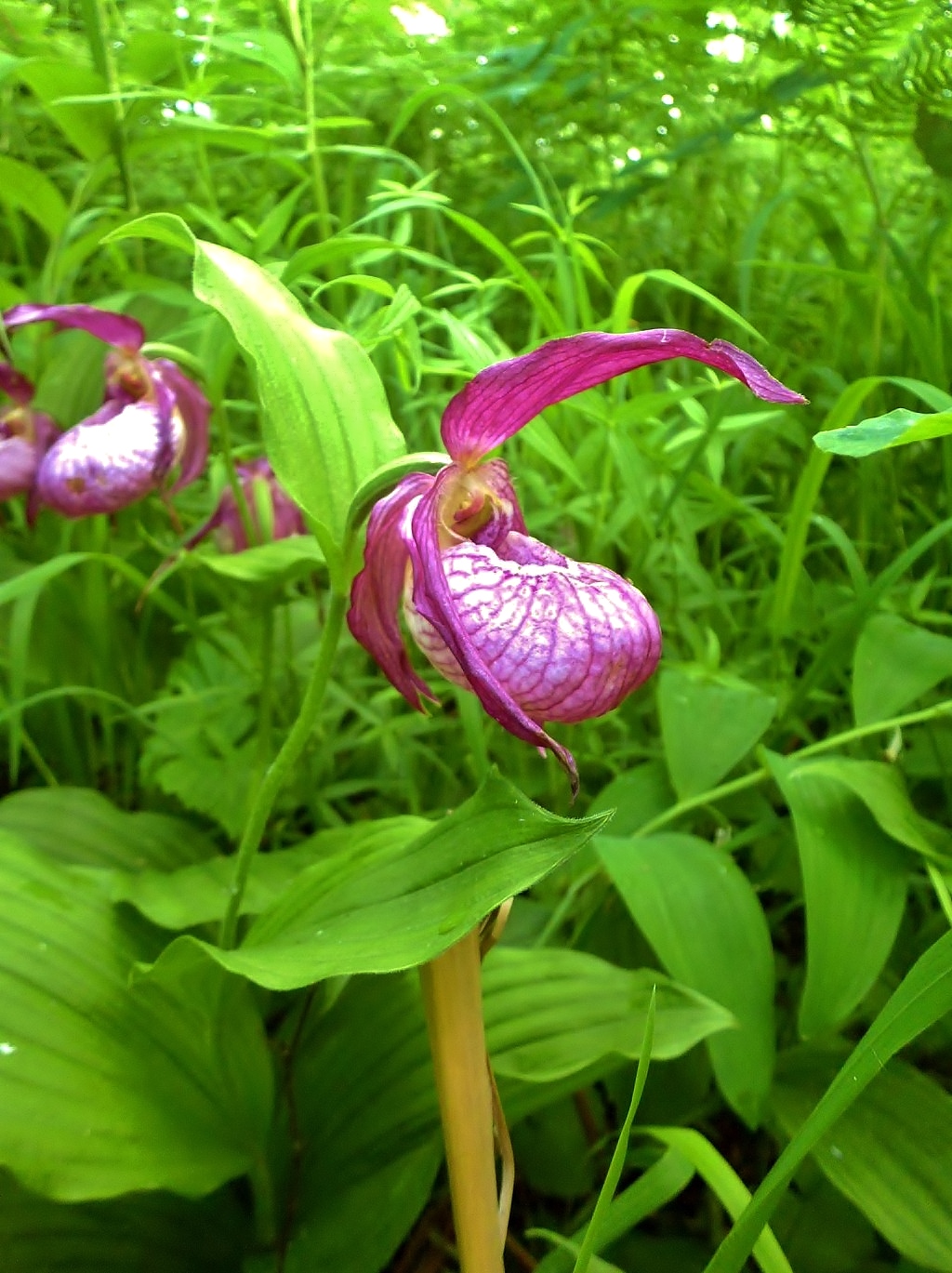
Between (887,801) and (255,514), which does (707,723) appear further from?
(255,514)

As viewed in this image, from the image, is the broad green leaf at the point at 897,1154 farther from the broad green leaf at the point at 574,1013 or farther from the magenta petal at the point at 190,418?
the magenta petal at the point at 190,418

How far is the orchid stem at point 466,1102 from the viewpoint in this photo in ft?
1.82

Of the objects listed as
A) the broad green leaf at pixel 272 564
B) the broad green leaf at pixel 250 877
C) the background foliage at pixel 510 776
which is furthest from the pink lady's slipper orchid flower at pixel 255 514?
the broad green leaf at pixel 250 877

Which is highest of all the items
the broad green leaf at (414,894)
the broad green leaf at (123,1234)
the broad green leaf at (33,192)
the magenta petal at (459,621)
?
the broad green leaf at (33,192)

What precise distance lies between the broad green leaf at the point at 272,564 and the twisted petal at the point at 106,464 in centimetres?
20

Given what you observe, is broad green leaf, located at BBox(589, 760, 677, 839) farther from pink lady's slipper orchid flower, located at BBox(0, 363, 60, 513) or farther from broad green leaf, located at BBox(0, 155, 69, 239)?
broad green leaf, located at BBox(0, 155, 69, 239)

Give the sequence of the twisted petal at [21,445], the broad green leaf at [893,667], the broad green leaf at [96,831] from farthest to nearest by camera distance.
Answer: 1. the twisted petal at [21,445]
2. the broad green leaf at [96,831]
3. the broad green leaf at [893,667]

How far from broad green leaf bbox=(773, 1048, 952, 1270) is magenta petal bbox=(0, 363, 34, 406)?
3.97ft

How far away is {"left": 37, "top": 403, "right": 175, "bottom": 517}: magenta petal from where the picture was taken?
1.01 metres

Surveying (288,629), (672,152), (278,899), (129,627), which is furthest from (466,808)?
(672,152)

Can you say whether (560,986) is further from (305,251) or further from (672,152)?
(672,152)

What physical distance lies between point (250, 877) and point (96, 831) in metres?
0.23

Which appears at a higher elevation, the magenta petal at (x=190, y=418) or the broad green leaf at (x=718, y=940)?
the magenta petal at (x=190, y=418)

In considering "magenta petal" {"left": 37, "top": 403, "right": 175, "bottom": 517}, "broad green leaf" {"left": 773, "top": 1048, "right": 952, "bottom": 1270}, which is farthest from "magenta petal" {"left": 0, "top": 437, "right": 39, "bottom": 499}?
"broad green leaf" {"left": 773, "top": 1048, "right": 952, "bottom": 1270}
